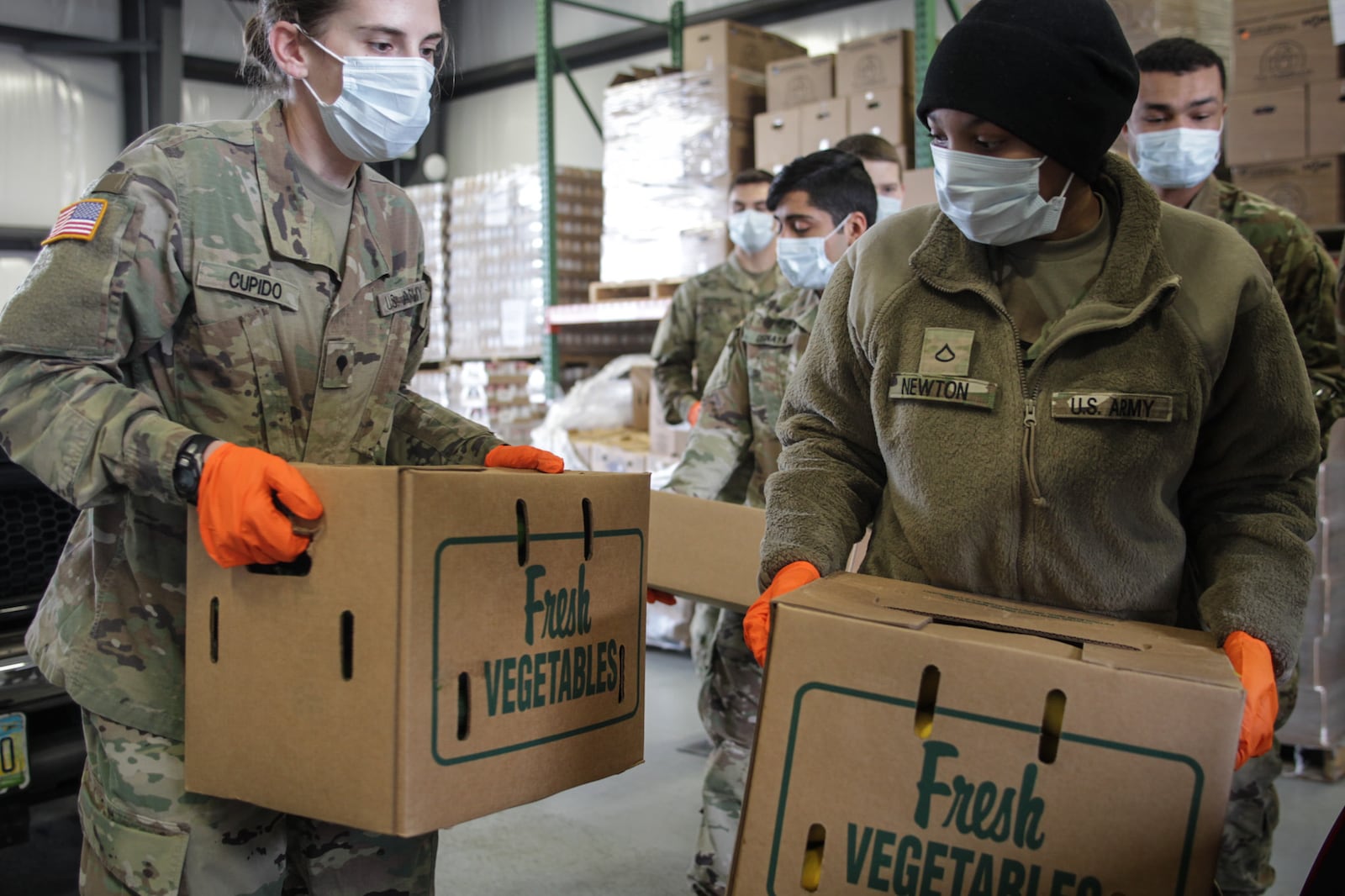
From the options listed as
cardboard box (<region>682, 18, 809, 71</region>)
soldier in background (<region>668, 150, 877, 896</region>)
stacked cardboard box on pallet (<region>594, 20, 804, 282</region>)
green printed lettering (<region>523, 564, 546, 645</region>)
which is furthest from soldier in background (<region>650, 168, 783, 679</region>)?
green printed lettering (<region>523, 564, 546, 645</region>)

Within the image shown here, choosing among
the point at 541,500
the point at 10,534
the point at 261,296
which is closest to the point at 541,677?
the point at 541,500

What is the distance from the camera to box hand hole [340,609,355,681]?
3.94 feet

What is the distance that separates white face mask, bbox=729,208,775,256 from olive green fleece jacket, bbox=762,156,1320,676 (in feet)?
10.3

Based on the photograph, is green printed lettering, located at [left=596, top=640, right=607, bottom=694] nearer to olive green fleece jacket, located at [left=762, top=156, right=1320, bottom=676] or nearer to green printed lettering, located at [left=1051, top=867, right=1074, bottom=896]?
olive green fleece jacket, located at [left=762, top=156, right=1320, bottom=676]

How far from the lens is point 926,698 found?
3.35 feet

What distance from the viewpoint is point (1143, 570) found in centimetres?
129

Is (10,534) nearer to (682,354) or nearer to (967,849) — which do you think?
(967,849)

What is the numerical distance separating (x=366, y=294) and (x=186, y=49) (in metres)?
9.51

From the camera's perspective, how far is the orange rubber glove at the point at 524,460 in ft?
5.13

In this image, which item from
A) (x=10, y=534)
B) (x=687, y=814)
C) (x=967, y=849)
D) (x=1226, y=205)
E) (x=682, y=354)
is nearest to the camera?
(x=967, y=849)

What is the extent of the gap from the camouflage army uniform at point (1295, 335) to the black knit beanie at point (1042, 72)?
1068 mm

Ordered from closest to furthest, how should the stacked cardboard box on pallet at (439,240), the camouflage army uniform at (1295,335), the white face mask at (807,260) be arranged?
1. the camouflage army uniform at (1295,335)
2. the white face mask at (807,260)
3. the stacked cardboard box on pallet at (439,240)

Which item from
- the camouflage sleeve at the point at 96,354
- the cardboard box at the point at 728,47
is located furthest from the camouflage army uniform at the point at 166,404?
the cardboard box at the point at 728,47

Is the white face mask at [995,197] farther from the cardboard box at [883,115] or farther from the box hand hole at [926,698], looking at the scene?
the cardboard box at [883,115]
